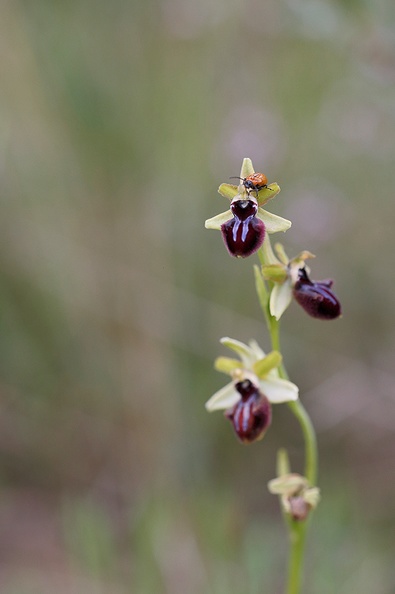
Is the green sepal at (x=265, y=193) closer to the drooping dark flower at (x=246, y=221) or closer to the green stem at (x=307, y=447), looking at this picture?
the drooping dark flower at (x=246, y=221)

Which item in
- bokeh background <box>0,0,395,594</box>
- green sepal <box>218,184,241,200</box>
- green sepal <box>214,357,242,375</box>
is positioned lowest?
green sepal <box>214,357,242,375</box>

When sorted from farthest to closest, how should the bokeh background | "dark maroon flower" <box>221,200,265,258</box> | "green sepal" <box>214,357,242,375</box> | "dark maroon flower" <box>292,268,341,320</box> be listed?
1. the bokeh background
2. "green sepal" <box>214,357,242,375</box>
3. "dark maroon flower" <box>292,268,341,320</box>
4. "dark maroon flower" <box>221,200,265,258</box>

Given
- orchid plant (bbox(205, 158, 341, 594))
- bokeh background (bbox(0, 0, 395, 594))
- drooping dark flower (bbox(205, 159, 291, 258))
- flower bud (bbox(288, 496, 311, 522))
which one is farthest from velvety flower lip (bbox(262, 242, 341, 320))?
bokeh background (bbox(0, 0, 395, 594))

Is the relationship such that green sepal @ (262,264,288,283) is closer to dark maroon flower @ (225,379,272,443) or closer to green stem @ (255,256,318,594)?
green stem @ (255,256,318,594)

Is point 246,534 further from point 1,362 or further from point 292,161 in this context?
point 292,161

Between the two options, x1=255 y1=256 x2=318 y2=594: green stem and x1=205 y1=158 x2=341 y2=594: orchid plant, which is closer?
x1=205 y1=158 x2=341 y2=594: orchid plant

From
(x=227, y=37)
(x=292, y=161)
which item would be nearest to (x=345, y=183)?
(x=292, y=161)

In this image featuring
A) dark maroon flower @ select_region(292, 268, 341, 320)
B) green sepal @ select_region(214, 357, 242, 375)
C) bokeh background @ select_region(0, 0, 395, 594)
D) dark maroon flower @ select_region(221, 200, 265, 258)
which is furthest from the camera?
bokeh background @ select_region(0, 0, 395, 594)
